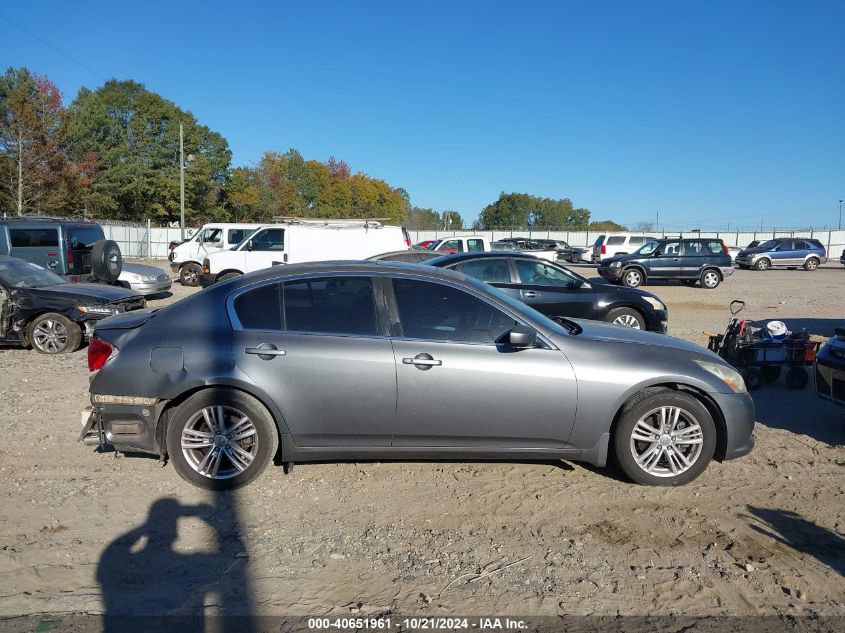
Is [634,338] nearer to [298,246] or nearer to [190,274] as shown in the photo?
[298,246]

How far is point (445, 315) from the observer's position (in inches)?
183

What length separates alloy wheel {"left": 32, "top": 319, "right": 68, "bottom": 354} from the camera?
370 inches

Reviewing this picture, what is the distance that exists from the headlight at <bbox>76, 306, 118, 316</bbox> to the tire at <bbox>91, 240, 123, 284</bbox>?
444 cm

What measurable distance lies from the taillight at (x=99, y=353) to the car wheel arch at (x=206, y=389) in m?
0.58

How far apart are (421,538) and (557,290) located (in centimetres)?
662

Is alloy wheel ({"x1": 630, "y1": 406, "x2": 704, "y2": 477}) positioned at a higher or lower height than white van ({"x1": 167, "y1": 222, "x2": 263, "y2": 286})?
lower

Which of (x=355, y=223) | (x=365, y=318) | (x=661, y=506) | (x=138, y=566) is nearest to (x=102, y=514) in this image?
(x=138, y=566)

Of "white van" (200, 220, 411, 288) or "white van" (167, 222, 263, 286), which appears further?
"white van" (167, 222, 263, 286)

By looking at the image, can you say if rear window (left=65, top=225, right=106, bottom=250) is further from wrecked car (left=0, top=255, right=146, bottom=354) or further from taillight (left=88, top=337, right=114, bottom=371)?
taillight (left=88, top=337, right=114, bottom=371)

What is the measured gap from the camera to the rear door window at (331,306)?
15.1ft

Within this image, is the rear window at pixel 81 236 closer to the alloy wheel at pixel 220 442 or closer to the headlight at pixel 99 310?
the headlight at pixel 99 310

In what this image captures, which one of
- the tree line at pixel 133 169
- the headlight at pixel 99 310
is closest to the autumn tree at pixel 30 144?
the tree line at pixel 133 169

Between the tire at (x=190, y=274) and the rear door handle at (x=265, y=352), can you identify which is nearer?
the rear door handle at (x=265, y=352)

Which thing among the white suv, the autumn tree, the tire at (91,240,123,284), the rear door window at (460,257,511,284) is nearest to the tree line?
the autumn tree
